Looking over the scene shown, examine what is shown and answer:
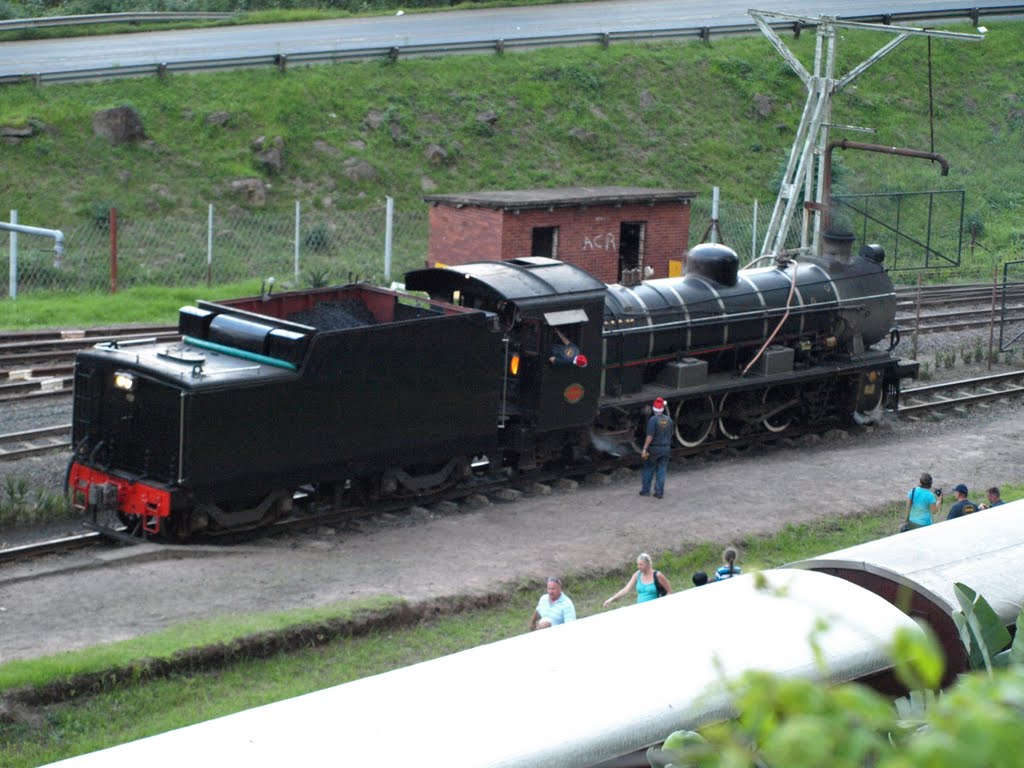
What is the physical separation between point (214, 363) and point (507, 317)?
12.6ft

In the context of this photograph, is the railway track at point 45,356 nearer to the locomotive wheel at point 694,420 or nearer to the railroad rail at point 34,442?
the railroad rail at point 34,442

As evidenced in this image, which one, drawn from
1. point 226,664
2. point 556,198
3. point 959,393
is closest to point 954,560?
point 226,664

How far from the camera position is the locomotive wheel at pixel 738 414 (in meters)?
18.9

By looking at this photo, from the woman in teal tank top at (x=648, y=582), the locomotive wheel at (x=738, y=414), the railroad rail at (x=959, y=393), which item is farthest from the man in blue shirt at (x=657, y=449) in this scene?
the railroad rail at (x=959, y=393)

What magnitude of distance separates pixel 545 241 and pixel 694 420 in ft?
29.8

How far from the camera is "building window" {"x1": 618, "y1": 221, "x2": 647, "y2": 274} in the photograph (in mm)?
27984

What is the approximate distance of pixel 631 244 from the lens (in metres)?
28.3

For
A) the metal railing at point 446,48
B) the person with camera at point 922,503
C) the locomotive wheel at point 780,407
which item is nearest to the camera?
the person with camera at point 922,503

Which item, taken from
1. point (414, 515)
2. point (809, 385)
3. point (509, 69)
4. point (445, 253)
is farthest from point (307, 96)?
point (414, 515)

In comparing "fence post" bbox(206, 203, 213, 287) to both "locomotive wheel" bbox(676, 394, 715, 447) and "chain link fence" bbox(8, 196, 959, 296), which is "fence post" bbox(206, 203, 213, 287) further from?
"locomotive wheel" bbox(676, 394, 715, 447)

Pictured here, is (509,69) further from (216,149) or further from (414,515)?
(414,515)

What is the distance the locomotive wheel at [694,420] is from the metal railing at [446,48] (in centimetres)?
2166

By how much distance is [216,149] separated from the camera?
33500 millimetres

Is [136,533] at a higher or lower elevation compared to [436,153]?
lower
